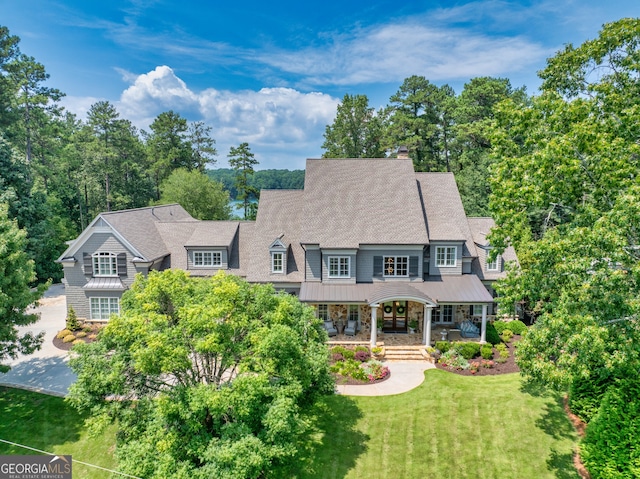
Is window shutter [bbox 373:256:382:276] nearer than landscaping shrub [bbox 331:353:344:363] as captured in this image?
No

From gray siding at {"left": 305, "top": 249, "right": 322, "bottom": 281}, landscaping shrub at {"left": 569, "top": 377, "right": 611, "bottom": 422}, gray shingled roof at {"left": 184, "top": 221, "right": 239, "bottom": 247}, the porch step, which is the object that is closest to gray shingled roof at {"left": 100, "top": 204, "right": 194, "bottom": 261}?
gray shingled roof at {"left": 184, "top": 221, "right": 239, "bottom": 247}

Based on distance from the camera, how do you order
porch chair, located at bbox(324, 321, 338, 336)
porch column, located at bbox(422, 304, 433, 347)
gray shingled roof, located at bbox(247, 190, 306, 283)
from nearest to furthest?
porch column, located at bbox(422, 304, 433, 347)
porch chair, located at bbox(324, 321, 338, 336)
gray shingled roof, located at bbox(247, 190, 306, 283)

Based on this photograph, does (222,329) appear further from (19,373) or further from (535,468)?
(19,373)

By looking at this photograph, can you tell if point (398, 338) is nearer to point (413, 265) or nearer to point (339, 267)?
point (413, 265)

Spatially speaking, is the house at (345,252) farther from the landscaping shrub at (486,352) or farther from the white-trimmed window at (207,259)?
the landscaping shrub at (486,352)

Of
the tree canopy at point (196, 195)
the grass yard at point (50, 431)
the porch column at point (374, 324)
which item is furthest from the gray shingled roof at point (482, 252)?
the tree canopy at point (196, 195)

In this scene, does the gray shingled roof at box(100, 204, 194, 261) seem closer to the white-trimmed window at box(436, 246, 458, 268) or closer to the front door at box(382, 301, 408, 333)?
the front door at box(382, 301, 408, 333)

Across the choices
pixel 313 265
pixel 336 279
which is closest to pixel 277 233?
pixel 313 265
